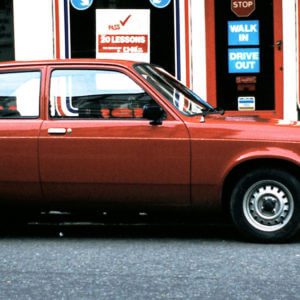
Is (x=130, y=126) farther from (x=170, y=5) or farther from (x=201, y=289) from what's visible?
(x=170, y=5)

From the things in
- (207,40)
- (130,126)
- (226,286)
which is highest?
(207,40)

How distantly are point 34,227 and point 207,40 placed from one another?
17.9 feet

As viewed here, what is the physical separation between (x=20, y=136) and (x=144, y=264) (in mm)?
1782

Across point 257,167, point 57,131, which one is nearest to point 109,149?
point 57,131

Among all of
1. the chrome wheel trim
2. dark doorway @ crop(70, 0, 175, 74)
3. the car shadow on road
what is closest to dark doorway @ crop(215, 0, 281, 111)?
dark doorway @ crop(70, 0, 175, 74)

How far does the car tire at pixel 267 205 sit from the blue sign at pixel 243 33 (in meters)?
6.08

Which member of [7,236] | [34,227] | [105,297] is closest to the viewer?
[105,297]

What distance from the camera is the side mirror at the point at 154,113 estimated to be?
7.86 meters

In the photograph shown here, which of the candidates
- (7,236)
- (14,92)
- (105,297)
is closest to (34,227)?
(7,236)

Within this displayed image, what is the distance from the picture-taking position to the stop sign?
13.6m

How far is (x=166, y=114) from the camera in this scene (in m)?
7.99

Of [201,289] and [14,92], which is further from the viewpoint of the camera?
[14,92]

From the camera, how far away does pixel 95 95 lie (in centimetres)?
818

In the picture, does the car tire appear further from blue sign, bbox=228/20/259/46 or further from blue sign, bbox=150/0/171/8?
blue sign, bbox=150/0/171/8
